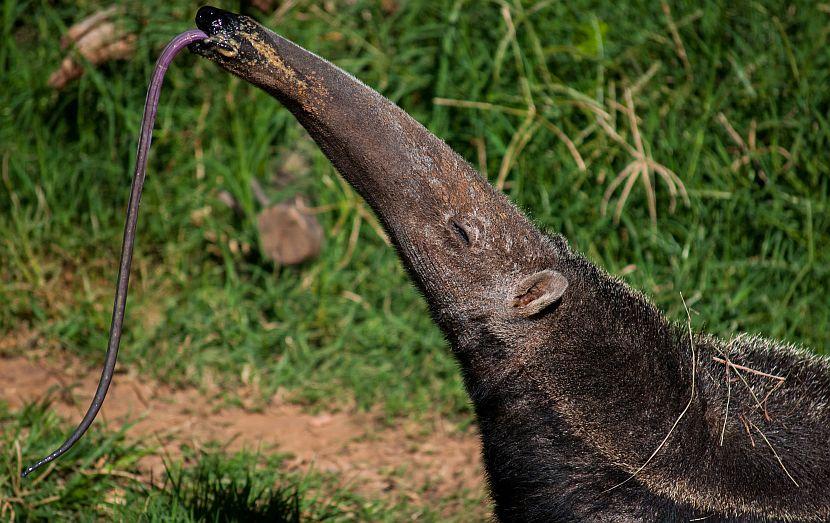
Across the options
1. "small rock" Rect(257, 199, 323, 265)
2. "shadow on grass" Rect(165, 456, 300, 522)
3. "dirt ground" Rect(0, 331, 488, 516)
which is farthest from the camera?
"small rock" Rect(257, 199, 323, 265)

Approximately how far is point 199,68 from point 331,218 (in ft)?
3.79

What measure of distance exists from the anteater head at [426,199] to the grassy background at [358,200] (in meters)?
2.24

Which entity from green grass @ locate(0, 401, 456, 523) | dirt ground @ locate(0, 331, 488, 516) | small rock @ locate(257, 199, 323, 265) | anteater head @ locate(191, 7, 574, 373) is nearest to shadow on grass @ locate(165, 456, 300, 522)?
green grass @ locate(0, 401, 456, 523)

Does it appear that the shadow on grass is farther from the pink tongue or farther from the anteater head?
the anteater head

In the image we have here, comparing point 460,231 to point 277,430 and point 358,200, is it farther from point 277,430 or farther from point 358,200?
point 358,200

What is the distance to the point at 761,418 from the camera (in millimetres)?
2848

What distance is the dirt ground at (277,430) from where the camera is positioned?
4.39 m

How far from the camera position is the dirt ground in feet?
14.4

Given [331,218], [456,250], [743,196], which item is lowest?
[743,196]

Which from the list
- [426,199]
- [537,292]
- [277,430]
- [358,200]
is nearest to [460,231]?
[426,199]

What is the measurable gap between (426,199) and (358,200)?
9.67 feet

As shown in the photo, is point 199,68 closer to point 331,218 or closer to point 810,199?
point 331,218

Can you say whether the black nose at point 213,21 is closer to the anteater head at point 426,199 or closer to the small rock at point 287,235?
the anteater head at point 426,199

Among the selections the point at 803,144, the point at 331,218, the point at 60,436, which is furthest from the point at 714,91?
the point at 60,436
